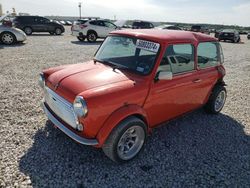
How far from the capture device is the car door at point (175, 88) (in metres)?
3.49

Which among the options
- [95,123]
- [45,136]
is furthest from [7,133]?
[95,123]

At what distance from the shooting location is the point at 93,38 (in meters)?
16.8

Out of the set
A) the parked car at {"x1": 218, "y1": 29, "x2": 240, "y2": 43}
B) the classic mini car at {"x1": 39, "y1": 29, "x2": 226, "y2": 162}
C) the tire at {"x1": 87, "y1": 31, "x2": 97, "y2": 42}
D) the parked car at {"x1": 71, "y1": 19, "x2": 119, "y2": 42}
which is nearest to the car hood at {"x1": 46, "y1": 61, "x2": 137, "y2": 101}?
the classic mini car at {"x1": 39, "y1": 29, "x2": 226, "y2": 162}

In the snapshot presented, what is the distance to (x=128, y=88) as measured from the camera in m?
3.09

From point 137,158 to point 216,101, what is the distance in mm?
2583

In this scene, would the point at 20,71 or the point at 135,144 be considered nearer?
the point at 135,144

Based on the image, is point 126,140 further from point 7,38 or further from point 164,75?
point 7,38

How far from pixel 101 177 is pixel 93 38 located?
14.9 metres

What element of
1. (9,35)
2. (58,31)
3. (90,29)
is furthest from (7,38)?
(58,31)

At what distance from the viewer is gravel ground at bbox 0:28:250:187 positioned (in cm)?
300

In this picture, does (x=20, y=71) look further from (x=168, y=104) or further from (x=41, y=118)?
(x=168, y=104)

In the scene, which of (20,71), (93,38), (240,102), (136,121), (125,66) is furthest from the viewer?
Result: (93,38)

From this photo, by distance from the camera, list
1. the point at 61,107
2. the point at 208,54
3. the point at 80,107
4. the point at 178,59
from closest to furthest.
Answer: the point at 80,107, the point at 61,107, the point at 178,59, the point at 208,54

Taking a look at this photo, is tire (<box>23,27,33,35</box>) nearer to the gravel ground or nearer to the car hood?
the gravel ground
